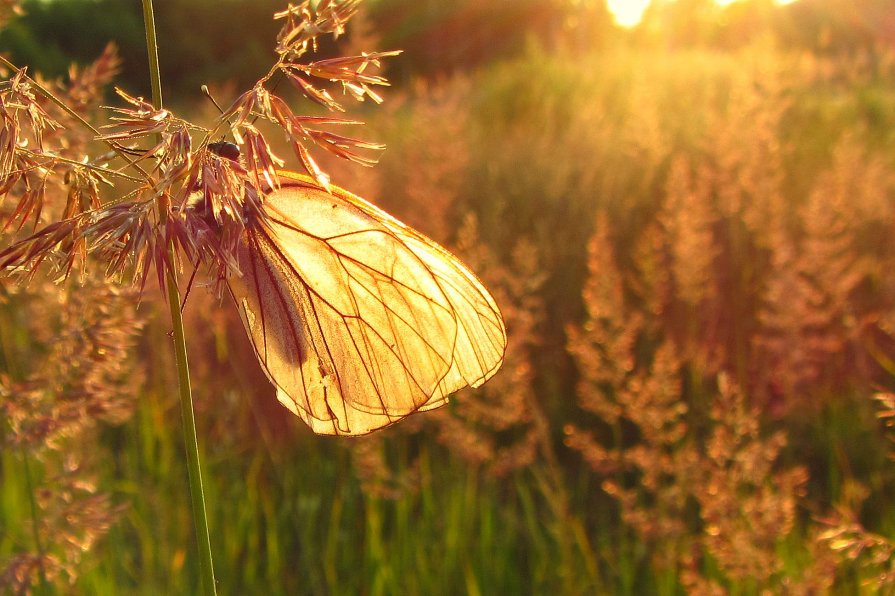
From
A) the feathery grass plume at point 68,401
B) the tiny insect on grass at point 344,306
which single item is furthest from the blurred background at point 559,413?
the tiny insect on grass at point 344,306

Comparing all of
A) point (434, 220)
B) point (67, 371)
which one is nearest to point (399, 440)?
point (434, 220)

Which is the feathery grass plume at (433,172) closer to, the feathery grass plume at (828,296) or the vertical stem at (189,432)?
the feathery grass plume at (828,296)

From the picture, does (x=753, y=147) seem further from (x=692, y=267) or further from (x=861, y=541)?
(x=861, y=541)

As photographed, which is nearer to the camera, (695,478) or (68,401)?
(68,401)

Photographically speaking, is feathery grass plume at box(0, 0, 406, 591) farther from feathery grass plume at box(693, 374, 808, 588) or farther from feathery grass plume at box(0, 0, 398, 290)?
feathery grass plume at box(693, 374, 808, 588)

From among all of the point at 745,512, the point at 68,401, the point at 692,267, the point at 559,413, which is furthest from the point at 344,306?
the point at 559,413

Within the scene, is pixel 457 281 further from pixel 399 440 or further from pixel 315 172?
pixel 399 440
